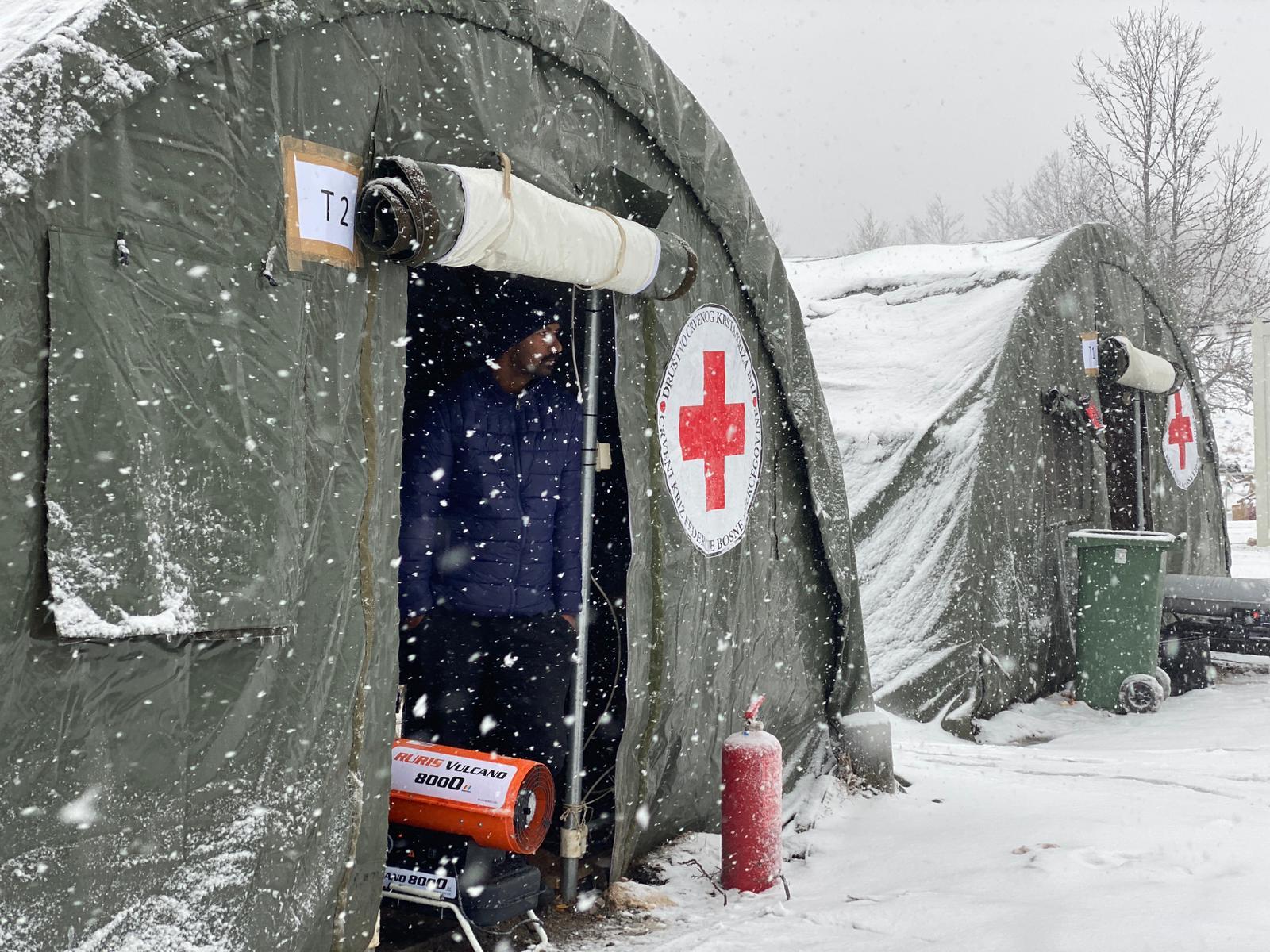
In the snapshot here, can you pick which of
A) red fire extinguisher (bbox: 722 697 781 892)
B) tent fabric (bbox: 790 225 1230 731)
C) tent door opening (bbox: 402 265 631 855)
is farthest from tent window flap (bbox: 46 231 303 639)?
tent fabric (bbox: 790 225 1230 731)

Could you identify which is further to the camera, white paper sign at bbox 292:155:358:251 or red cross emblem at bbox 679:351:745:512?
red cross emblem at bbox 679:351:745:512

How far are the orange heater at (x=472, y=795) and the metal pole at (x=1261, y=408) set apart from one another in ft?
46.4

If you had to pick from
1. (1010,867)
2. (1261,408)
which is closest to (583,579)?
(1010,867)

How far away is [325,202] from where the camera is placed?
2510 millimetres

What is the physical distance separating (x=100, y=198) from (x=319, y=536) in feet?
2.81

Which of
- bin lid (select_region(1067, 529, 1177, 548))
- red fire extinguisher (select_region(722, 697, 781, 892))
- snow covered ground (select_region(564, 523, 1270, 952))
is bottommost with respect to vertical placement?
snow covered ground (select_region(564, 523, 1270, 952))

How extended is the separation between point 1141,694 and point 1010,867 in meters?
3.75

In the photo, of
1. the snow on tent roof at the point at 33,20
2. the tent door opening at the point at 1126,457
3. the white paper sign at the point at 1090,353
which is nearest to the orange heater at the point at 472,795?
the snow on tent roof at the point at 33,20

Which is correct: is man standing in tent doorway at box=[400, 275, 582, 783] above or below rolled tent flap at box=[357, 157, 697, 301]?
below

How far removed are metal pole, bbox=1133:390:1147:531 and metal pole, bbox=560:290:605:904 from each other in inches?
228

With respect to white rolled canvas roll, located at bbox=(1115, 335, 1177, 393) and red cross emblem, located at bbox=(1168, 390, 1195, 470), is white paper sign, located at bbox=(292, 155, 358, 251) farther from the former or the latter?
red cross emblem, located at bbox=(1168, 390, 1195, 470)

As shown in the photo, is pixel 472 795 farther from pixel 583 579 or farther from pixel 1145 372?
pixel 1145 372

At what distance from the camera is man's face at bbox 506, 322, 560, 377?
11.8ft

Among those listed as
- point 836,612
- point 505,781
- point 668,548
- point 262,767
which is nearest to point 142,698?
point 262,767
